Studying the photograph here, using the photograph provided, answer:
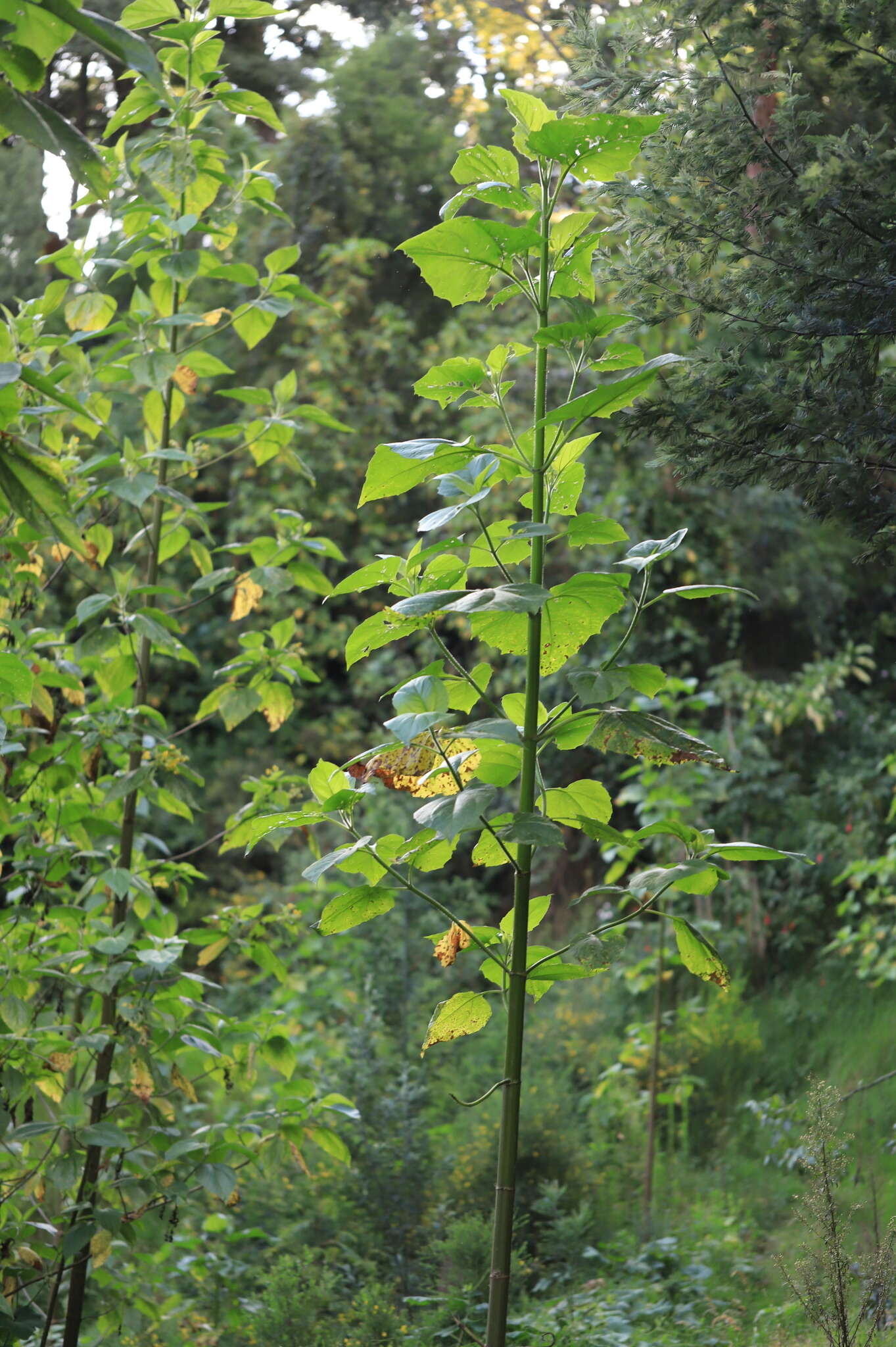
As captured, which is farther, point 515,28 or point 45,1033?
point 515,28

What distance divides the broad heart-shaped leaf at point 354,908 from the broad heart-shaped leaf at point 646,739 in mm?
311

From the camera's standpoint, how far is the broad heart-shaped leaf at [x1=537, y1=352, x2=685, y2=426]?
127 centimetres

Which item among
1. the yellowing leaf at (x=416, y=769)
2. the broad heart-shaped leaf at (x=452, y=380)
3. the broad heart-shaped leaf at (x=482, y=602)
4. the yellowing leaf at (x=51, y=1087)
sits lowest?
the yellowing leaf at (x=51, y=1087)

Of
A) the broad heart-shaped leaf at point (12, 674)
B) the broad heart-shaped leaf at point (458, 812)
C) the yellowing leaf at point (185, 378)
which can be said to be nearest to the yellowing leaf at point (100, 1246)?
the broad heart-shaped leaf at point (12, 674)

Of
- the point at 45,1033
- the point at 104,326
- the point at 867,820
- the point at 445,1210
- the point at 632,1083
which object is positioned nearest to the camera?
the point at 45,1033

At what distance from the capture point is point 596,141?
1.27 metres

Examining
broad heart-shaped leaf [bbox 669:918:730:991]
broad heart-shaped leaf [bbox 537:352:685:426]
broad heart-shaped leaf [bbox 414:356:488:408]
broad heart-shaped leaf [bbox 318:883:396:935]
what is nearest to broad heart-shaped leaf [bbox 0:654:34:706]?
broad heart-shaped leaf [bbox 318:883:396:935]

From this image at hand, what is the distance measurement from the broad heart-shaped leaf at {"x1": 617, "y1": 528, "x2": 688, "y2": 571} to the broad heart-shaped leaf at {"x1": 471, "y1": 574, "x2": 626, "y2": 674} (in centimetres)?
4

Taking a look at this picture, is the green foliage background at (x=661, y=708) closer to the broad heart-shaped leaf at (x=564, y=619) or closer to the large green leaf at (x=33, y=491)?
the broad heart-shaped leaf at (x=564, y=619)

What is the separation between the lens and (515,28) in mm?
4918

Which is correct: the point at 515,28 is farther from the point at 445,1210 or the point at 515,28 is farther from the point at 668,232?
the point at 445,1210

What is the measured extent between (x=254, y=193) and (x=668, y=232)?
2.92ft

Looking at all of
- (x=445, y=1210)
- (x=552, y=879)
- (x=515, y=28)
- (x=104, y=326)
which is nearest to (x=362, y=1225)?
(x=445, y=1210)

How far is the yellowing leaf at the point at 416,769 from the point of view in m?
1.37
